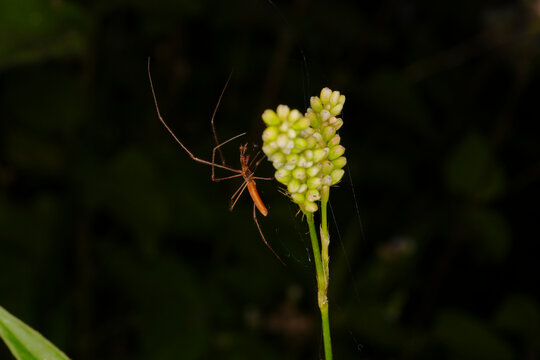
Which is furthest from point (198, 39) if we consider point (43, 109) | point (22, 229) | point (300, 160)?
point (300, 160)

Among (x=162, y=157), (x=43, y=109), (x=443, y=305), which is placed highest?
(x=443, y=305)

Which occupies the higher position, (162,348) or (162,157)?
Result: (162,157)

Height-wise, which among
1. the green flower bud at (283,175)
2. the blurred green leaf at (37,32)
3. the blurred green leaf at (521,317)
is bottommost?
the green flower bud at (283,175)

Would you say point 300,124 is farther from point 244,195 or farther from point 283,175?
point 244,195

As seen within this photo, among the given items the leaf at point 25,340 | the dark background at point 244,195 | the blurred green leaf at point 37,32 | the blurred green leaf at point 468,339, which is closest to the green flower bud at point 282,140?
the leaf at point 25,340

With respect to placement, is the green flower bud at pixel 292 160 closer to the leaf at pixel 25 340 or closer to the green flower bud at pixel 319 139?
the green flower bud at pixel 319 139

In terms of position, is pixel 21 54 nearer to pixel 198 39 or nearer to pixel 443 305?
pixel 198 39
